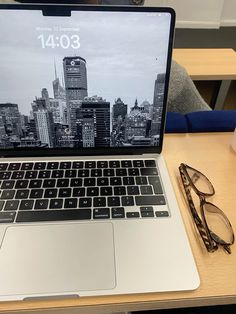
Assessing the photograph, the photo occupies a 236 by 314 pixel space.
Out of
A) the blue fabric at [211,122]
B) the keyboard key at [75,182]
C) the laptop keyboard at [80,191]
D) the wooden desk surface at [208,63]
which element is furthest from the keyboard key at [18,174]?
the wooden desk surface at [208,63]

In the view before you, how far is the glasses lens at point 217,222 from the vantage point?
1.55 feet

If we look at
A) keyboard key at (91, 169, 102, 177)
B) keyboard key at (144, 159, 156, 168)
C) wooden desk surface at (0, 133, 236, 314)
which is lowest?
wooden desk surface at (0, 133, 236, 314)

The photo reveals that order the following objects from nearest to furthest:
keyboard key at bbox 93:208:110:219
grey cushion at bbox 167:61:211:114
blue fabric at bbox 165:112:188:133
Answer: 1. keyboard key at bbox 93:208:110:219
2. blue fabric at bbox 165:112:188:133
3. grey cushion at bbox 167:61:211:114

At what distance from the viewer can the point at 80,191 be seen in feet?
1.77

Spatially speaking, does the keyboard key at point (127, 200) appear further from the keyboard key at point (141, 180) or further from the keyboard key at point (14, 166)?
the keyboard key at point (14, 166)

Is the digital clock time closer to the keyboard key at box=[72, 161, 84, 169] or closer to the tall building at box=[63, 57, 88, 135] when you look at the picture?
the tall building at box=[63, 57, 88, 135]

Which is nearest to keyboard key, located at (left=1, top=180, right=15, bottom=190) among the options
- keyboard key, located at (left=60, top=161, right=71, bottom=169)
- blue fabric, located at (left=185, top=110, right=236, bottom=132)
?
keyboard key, located at (left=60, top=161, right=71, bottom=169)

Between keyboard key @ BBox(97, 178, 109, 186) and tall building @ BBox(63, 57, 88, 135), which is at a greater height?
tall building @ BBox(63, 57, 88, 135)

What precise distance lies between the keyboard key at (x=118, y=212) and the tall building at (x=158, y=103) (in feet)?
0.65

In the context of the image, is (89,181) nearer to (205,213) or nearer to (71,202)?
(71,202)

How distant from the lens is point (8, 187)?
1.79 ft

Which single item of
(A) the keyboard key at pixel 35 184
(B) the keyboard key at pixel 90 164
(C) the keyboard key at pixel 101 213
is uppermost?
(B) the keyboard key at pixel 90 164

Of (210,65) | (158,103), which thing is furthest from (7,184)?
(210,65)

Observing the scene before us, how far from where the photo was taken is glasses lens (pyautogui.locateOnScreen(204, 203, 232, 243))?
18.6 inches
